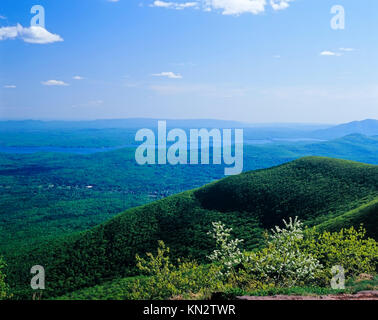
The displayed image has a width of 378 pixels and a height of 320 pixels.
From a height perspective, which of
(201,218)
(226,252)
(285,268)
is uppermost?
(285,268)

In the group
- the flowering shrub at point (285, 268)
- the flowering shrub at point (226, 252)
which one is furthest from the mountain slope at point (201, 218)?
the flowering shrub at point (285, 268)

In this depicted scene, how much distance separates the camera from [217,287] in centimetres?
1330

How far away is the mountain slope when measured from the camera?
133 ft

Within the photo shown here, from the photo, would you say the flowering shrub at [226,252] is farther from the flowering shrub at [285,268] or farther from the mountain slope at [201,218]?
the mountain slope at [201,218]

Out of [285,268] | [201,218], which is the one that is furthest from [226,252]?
[201,218]

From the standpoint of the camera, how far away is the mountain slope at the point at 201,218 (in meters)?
40.6

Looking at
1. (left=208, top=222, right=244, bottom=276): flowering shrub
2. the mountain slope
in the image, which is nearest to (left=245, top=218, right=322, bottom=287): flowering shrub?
(left=208, top=222, right=244, bottom=276): flowering shrub

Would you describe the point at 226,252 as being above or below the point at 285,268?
Result: below

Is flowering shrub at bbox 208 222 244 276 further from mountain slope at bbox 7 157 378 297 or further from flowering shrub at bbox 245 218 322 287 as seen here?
mountain slope at bbox 7 157 378 297

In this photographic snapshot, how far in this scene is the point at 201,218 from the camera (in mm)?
51719

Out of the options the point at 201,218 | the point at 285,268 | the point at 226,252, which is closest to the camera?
the point at 285,268

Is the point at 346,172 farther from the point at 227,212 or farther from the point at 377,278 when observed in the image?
the point at 377,278

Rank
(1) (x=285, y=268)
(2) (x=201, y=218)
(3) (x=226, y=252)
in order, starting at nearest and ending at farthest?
(1) (x=285, y=268) → (3) (x=226, y=252) → (2) (x=201, y=218)

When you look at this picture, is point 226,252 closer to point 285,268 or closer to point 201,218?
point 285,268
